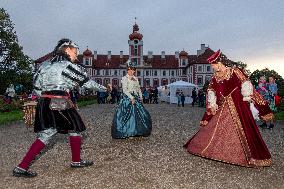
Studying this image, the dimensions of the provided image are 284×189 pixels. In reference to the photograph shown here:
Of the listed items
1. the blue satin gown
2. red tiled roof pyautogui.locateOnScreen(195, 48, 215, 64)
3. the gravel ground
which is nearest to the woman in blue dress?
the blue satin gown

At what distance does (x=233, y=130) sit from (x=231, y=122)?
0.44 ft

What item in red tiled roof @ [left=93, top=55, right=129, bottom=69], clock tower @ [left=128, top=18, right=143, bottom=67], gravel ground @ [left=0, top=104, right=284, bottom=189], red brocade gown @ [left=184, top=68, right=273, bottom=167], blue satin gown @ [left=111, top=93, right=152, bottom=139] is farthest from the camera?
red tiled roof @ [left=93, top=55, right=129, bottom=69]

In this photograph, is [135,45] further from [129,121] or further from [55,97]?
[55,97]

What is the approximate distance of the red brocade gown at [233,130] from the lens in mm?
5859

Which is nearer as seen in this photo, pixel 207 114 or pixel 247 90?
pixel 247 90

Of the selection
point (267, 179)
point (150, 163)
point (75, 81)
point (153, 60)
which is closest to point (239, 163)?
point (267, 179)

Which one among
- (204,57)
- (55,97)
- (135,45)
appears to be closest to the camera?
(55,97)

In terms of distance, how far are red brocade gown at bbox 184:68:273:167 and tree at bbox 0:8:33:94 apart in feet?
98.7

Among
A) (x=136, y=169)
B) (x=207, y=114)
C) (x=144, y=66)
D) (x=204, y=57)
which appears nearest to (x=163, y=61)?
A: (x=144, y=66)

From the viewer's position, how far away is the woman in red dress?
5.87 metres

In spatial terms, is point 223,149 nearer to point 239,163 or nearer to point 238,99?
point 239,163

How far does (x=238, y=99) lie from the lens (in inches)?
243

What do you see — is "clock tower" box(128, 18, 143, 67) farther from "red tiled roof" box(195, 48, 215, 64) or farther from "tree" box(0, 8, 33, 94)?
"tree" box(0, 8, 33, 94)

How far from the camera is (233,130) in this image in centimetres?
600
